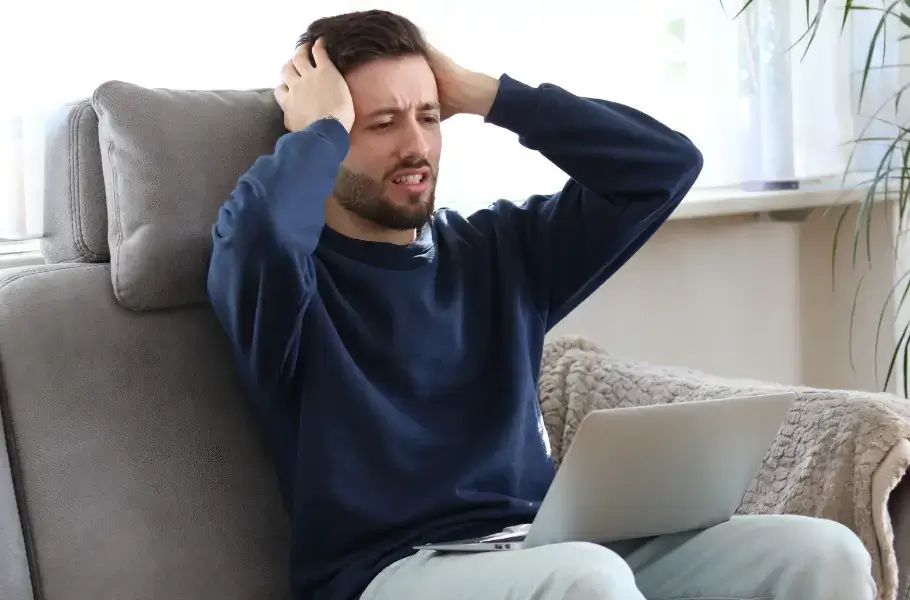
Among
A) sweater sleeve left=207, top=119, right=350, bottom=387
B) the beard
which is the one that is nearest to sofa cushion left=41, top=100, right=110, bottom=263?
sweater sleeve left=207, top=119, right=350, bottom=387

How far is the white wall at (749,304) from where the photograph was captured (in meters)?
2.23

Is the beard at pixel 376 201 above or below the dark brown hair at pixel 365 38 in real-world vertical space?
below

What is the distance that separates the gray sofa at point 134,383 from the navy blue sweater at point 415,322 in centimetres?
7

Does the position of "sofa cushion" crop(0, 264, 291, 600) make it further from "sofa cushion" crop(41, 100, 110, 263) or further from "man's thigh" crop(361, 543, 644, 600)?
"man's thigh" crop(361, 543, 644, 600)

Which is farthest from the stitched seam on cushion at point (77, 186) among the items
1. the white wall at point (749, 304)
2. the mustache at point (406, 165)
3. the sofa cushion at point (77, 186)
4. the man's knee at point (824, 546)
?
the white wall at point (749, 304)

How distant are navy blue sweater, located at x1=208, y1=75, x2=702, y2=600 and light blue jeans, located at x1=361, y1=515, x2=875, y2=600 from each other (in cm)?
12

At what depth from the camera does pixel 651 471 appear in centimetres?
110

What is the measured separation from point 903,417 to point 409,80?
2.31 feet

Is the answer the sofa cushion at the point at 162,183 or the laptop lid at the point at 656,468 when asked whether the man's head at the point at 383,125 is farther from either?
the laptop lid at the point at 656,468

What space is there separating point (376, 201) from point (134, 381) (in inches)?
13.8

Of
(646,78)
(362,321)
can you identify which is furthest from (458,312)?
(646,78)

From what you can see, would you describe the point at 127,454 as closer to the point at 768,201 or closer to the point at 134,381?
the point at 134,381

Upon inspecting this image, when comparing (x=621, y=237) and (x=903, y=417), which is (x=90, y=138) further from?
(x=903, y=417)

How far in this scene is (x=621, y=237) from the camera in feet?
4.82
